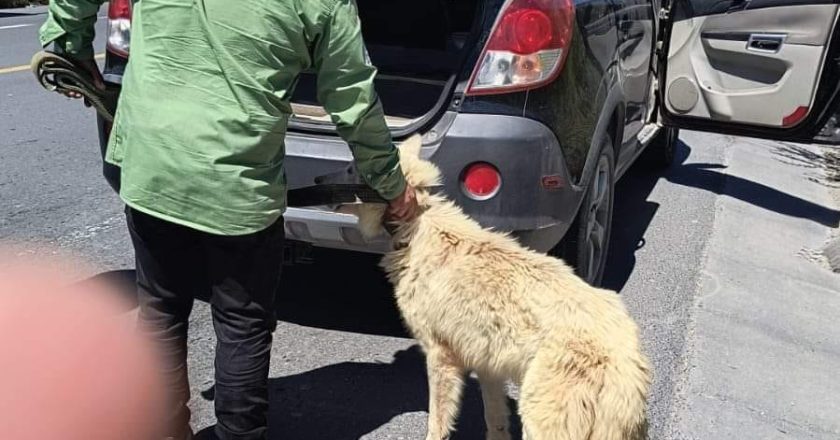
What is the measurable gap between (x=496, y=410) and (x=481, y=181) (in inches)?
34.5

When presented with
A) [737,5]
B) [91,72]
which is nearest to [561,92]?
[91,72]

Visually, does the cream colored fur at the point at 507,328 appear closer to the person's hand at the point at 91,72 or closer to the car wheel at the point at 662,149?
the person's hand at the point at 91,72

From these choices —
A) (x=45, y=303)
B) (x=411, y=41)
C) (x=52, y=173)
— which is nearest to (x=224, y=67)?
(x=45, y=303)

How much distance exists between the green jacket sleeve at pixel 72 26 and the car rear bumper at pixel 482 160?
0.89m

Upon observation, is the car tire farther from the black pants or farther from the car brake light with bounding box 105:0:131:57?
the car brake light with bounding box 105:0:131:57

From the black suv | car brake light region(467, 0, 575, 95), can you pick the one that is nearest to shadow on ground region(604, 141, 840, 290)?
the black suv

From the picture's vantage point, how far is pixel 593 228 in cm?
412

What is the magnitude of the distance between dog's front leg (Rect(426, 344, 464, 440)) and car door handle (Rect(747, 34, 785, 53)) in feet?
12.2

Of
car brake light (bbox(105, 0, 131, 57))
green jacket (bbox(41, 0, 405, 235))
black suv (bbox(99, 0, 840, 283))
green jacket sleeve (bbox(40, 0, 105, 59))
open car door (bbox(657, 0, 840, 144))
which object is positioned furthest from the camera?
open car door (bbox(657, 0, 840, 144))

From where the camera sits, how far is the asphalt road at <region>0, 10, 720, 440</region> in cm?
327

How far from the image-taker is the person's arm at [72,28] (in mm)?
2574

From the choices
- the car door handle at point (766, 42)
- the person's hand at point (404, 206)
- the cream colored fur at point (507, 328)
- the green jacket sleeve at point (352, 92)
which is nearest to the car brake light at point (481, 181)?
the cream colored fur at point (507, 328)

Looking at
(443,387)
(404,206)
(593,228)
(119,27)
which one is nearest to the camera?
→ (404,206)

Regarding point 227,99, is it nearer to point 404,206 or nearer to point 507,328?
point 404,206
